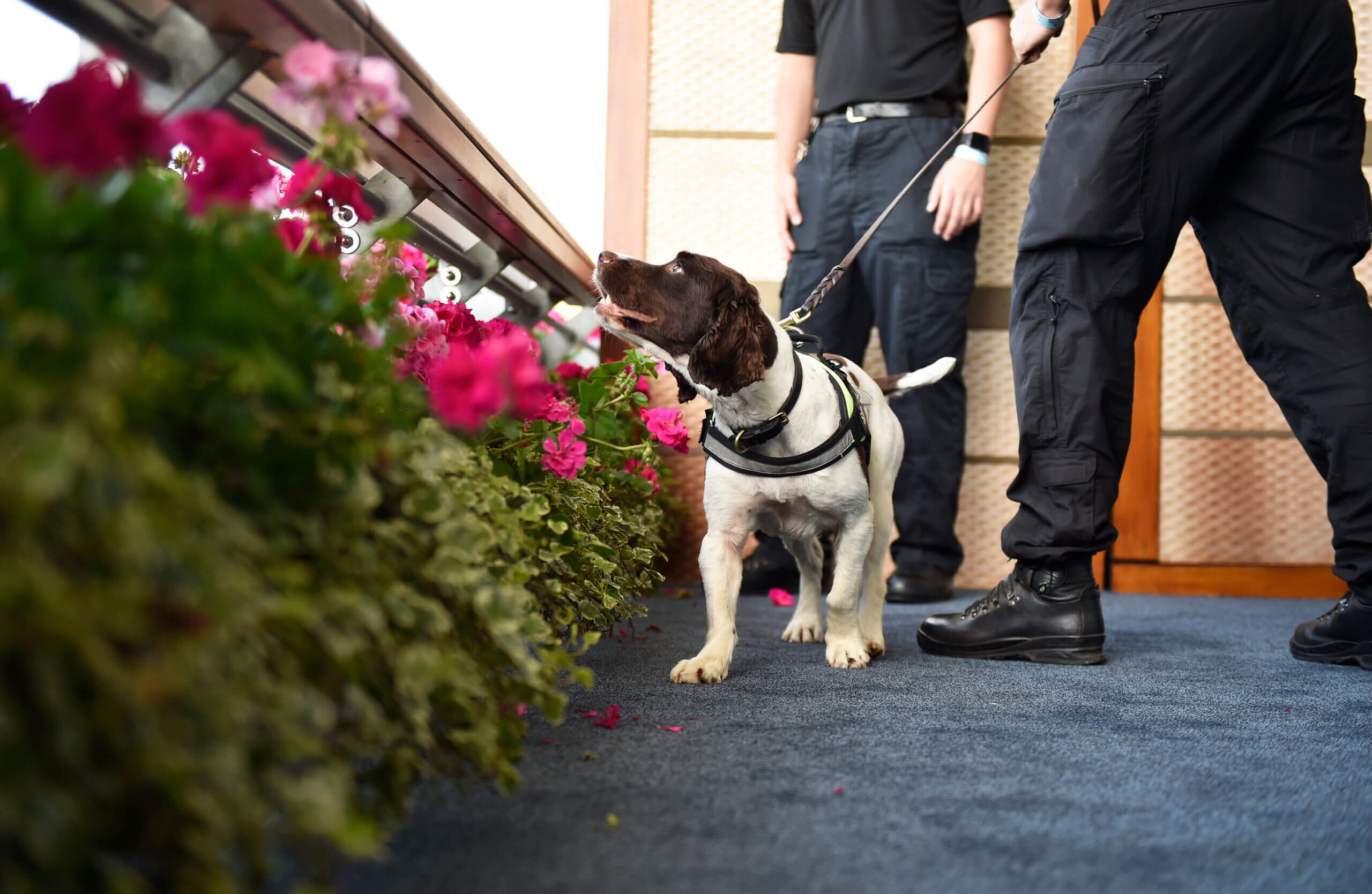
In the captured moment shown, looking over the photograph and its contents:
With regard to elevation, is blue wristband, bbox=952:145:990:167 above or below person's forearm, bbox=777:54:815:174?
below

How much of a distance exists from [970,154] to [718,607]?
1.62 meters

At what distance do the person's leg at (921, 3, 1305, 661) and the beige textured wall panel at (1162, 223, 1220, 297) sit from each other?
61.5 inches

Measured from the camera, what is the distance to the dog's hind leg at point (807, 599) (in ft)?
6.76

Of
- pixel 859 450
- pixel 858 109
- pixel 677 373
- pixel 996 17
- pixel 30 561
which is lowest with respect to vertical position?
pixel 30 561

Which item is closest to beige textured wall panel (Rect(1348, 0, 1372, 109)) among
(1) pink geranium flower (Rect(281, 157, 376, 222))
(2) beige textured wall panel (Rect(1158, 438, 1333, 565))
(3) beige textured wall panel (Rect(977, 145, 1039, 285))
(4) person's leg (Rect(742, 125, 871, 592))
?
(3) beige textured wall panel (Rect(977, 145, 1039, 285))

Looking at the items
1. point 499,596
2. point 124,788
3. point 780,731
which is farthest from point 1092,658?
point 124,788

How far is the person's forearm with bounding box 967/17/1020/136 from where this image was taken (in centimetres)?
269

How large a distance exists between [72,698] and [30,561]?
75 mm

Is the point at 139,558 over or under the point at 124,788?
over

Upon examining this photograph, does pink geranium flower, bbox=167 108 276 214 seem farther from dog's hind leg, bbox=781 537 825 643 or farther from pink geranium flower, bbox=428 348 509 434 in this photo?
dog's hind leg, bbox=781 537 825 643

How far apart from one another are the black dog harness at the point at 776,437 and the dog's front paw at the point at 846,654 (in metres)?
0.34

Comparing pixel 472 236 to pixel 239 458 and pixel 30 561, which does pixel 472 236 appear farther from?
pixel 30 561

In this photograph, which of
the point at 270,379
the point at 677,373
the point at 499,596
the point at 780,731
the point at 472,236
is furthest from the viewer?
the point at 472,236

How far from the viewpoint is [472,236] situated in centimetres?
215
